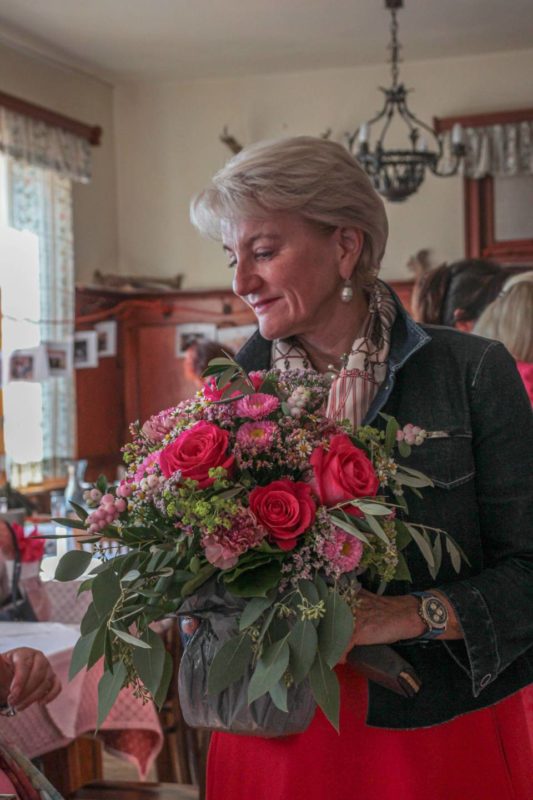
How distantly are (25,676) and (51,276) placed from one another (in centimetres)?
586

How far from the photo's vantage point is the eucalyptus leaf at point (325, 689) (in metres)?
1.21

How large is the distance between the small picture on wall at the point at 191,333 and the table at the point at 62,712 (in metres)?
5.30

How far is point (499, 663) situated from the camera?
1460mm

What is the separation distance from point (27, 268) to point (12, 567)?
4770 millimetres

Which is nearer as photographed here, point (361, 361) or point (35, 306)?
point (361, 361)

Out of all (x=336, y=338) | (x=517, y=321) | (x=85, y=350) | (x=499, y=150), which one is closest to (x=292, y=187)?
(x=336, y=338)

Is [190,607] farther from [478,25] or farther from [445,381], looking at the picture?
[478,25]

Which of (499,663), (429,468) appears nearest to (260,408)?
(429,468)

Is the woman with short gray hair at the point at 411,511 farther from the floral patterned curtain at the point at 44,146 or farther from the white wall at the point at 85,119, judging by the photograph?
the white wall at the point at 85,119

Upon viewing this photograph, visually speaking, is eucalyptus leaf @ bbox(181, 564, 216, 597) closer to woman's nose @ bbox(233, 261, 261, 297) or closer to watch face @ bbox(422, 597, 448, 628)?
watch face @ bbox(422, 597, 448, 628)

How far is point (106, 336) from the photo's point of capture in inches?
322

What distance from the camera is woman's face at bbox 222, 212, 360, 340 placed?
62.1 inches

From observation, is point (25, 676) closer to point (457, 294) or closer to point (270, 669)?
point (270, 669)

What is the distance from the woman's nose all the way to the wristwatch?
1.65 feet
